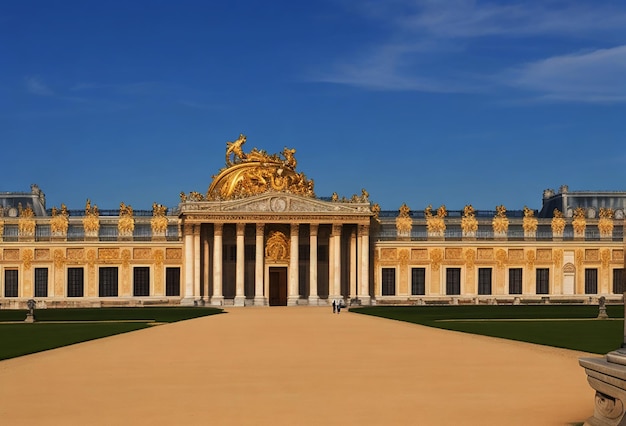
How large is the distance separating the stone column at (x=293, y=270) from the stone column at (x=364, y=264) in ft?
19.1

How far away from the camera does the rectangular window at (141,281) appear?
87188mm

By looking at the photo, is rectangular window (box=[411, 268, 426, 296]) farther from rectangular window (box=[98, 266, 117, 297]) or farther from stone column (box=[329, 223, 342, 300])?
rectangular window (box=[98, 266, 117, 297])

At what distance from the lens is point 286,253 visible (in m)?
86.7

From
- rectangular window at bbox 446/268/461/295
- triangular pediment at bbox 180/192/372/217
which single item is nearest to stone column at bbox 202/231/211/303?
triangular pediment at bbox 180/192/372/217

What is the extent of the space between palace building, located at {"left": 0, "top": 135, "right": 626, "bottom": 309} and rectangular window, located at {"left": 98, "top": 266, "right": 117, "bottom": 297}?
9 centimetres

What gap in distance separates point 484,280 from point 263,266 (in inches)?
854

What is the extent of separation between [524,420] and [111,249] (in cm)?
7633

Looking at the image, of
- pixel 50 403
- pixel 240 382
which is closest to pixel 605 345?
pixel 240 382

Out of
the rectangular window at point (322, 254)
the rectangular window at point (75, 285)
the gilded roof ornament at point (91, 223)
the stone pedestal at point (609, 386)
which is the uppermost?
the gilded roof ornament at point (91, 223)

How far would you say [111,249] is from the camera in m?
87.5

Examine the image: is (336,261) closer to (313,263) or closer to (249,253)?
(313,263)

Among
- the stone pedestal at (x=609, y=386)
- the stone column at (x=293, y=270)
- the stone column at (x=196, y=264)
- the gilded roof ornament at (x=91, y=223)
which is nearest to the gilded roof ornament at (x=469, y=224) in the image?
the stone column at (x=293, y=270)

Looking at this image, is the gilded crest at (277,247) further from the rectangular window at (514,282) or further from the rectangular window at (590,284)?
the rectangular window at (590,284)

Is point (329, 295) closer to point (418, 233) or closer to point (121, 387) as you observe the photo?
point (418, 233)
